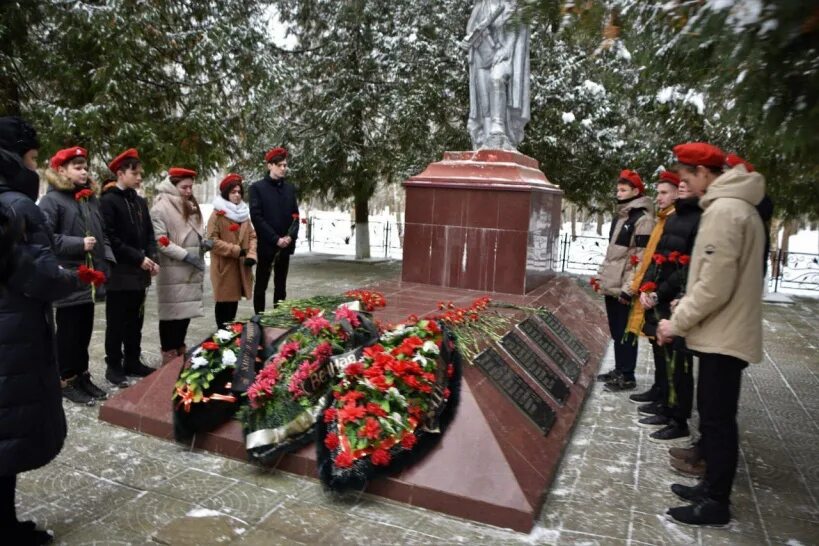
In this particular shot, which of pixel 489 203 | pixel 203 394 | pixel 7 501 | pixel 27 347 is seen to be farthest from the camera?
pixel 489 203

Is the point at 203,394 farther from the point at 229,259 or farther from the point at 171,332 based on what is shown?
the point at 229,259

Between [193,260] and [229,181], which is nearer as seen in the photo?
[193,260]

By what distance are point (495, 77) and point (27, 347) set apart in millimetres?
5689

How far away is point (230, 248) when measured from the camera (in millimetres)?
5465

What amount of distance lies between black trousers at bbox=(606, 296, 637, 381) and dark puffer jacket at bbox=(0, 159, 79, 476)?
4.19 meters

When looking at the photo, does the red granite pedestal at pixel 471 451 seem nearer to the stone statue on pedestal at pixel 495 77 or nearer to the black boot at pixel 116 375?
the black boot at pixel 116 375

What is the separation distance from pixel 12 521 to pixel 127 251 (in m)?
2.47

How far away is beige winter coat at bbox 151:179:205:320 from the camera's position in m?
5.08

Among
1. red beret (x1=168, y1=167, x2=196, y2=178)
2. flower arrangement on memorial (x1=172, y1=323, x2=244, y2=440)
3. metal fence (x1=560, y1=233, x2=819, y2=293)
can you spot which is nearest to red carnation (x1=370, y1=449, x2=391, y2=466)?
flower arrangement on memorial (x1=172, y1=323, x2=244, y2=440)

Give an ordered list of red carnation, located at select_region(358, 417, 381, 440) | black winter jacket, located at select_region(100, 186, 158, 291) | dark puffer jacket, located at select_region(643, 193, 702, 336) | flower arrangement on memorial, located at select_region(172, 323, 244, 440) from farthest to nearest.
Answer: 1. black winter jacket, located at select_region(100, 186, 158, 291)
2. dark puffer jacket, located at select_region(643, 193, 702, 336)
3. flower arrangement on memorial, located at select_region(172, 323, 244, 440)
4. red carnation, located at select_region(358, 417, 381, 440)

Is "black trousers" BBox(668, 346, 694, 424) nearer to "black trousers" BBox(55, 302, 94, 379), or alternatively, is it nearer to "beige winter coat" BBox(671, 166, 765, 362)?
"beige winter coat" BBox(671, 166, 765, 362)

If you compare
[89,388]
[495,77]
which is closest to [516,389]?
[89,388]

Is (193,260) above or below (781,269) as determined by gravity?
above

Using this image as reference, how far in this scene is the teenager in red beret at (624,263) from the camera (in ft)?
16.3
